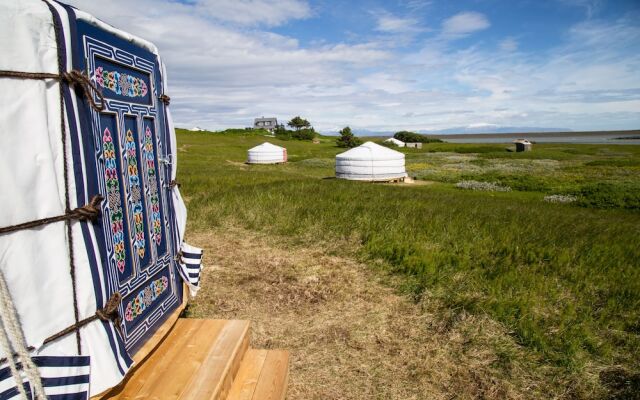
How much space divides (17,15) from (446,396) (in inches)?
178

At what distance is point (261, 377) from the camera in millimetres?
3596

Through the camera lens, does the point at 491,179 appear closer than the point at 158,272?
No

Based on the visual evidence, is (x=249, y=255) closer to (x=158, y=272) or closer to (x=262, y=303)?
(x=262, y=303)

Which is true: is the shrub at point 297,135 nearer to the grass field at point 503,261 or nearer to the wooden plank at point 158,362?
the grass field at point 503,261

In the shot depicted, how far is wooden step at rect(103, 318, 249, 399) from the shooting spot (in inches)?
118

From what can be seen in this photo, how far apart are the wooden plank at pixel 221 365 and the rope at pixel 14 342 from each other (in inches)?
41.9

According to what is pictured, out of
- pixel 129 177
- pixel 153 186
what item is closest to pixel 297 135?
pixel 153 186

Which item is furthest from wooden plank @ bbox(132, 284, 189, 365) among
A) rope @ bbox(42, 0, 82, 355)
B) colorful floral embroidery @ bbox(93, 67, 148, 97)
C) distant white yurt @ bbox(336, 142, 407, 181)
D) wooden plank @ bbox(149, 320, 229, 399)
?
distant white yurt @ bbox(336, 142, 407, 181)

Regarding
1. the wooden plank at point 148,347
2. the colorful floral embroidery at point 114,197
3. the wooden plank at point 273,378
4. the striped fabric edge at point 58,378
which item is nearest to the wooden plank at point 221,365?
the wooden plank at point 273,378

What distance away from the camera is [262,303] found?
610cm

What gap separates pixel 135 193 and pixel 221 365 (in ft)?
5.23

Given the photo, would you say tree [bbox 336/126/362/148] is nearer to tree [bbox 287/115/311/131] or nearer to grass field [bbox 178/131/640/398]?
tree [bbox 287/115/311/131]

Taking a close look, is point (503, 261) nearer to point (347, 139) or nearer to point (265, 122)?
point (347, 139)

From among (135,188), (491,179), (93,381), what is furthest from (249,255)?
(491,179)
